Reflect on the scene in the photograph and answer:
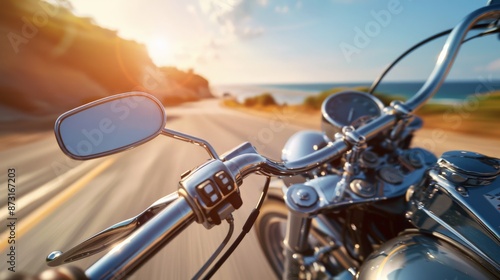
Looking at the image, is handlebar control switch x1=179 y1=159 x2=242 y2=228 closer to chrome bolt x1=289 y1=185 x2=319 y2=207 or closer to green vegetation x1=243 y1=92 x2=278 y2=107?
chrome bolt x1=289 y1=185 x2=319 y2=207

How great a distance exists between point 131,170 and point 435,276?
14.8ft

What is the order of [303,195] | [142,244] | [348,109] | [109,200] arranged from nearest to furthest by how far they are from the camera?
[142,244] < [303,195] < [348,109] < [109,200]

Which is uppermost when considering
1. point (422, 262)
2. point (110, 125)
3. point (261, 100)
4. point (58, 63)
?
point (58, 63)

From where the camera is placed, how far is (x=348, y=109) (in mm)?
1467

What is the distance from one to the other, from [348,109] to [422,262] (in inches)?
35.8

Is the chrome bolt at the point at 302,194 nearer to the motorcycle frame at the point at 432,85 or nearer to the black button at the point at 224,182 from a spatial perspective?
the motorcycle frame at the point at 432,85

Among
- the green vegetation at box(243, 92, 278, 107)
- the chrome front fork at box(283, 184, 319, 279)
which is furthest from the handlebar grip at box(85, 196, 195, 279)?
the green vegetation at box(243, 92, 278, 107)

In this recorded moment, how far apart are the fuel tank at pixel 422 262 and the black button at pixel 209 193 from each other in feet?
1.82

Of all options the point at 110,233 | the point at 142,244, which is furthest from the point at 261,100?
the point at 142,244

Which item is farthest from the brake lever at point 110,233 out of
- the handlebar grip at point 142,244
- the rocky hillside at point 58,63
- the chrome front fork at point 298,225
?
the rocky hillside at point 58,63

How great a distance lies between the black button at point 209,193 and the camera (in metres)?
0.60

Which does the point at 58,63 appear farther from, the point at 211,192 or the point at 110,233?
the point at 211,192

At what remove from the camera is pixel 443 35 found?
1323 mm

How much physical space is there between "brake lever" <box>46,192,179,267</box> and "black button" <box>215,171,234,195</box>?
0.16 metres
